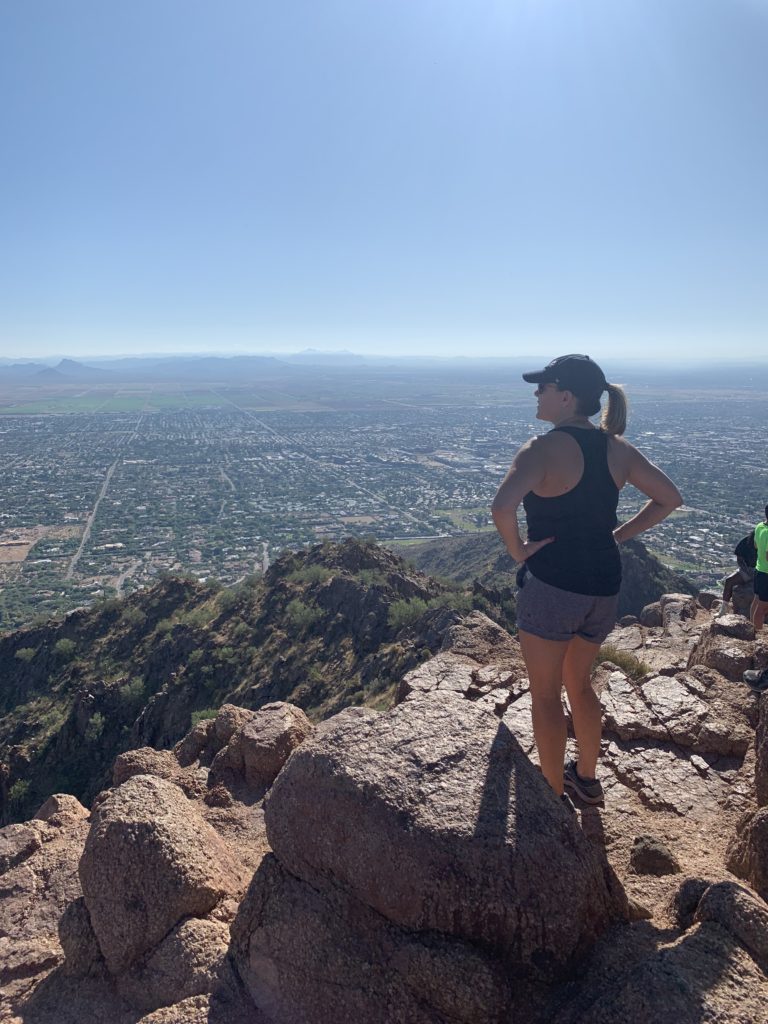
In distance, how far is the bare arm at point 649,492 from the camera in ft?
12.0

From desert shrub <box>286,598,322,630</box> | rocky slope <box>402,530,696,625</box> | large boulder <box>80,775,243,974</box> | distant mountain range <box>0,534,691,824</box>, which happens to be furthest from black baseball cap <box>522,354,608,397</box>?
desert shrub <box>286,598,322,630</box>

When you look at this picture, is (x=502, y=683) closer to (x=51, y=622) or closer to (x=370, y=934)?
(x=370, y=934)

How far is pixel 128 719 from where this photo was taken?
14.2 meters

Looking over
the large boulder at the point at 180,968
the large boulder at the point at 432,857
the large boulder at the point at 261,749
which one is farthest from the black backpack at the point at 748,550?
the large boulder at the point at 180,968

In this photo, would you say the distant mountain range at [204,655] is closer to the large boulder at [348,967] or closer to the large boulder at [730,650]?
the large boulder at [730,650]

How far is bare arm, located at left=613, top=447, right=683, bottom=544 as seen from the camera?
367cm

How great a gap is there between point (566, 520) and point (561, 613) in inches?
21.7

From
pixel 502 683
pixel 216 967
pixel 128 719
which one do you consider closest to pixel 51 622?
pixel 128 719

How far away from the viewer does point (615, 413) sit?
3752 millimetres

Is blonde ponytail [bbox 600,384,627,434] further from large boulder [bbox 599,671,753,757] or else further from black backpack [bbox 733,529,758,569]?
black backpack [bbox 733,529,758,569]

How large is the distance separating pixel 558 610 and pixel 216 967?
270 cm

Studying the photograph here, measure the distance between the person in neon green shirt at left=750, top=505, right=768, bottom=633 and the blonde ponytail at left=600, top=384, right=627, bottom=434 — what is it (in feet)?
16.6

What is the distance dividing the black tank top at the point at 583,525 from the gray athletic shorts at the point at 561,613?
5 centimetres

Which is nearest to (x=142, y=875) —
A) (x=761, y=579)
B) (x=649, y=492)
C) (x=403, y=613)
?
(x=649, y=492)
